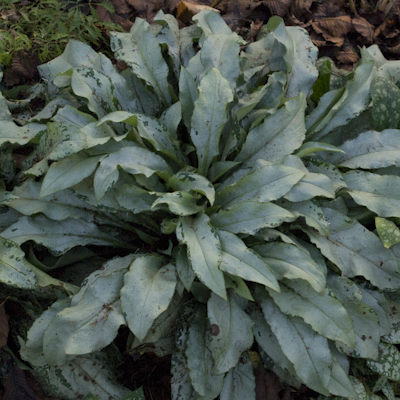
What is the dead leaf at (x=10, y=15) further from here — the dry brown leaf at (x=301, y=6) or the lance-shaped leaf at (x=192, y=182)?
the dry brown leaf at (x=301, y=6)

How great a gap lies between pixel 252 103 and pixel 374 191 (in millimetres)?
700

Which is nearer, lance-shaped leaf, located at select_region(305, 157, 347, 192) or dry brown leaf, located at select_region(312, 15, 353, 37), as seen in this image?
lance-shaped leaf, located at select_region(305, 157, 347, 192)

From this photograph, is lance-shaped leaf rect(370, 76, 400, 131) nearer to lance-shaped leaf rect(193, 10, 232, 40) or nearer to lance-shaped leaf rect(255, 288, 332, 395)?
lance-shaped leaf rect(193, 10, 232, 40)

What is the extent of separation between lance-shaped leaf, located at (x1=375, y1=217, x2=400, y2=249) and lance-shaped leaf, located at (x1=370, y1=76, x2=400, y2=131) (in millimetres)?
584

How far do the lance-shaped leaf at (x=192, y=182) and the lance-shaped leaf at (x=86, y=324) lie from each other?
1.59 ft

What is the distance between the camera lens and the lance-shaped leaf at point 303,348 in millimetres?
1556

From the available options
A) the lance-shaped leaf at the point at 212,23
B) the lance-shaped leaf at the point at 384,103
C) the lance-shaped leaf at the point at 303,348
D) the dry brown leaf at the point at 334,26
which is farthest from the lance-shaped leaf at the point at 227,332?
the dry brown leaf at the point at 334,26

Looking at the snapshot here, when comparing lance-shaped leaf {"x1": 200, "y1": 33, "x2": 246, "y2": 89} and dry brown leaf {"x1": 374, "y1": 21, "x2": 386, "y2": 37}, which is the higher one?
lance-shaped leaf {"x1": 200, "y1": 33, "x2": 246, "y2": 89}

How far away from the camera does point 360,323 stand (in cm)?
171

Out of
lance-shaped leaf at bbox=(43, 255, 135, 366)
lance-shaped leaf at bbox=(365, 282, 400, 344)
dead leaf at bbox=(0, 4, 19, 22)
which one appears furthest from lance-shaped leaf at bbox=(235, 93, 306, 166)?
dead leaf at bbox=(0, 4, 19, 22)

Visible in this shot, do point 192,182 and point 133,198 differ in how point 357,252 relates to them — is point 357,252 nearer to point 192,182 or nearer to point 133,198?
point 192,182

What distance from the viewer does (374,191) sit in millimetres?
1840

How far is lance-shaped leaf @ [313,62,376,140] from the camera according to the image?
1967 mm

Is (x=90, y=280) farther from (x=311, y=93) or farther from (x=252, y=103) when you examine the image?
(x=311, y=93)
